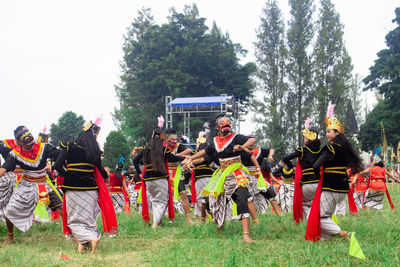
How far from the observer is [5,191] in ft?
27.7

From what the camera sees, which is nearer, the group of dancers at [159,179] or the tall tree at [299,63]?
the group of dancers at [159,179]

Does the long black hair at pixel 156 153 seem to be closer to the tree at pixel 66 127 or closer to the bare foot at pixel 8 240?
the bare foot at pixel 8 240

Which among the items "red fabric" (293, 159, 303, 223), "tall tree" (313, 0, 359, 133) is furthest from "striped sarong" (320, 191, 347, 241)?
"tall tree" (313, 0, 359, 133)

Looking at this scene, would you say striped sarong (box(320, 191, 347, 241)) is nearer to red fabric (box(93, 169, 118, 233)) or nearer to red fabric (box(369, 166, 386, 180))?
red fabric (box(93, 169, 118, 233))

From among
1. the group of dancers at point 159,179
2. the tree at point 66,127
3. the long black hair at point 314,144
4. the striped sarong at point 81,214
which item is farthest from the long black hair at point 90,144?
the tree at point 66,127

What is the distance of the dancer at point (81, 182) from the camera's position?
668 cm

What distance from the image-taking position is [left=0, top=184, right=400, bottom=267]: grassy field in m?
5.58

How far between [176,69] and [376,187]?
103ft

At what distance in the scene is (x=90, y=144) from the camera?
6758 millimetres

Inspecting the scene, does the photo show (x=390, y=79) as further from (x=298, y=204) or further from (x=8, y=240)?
(x=8, y=240)

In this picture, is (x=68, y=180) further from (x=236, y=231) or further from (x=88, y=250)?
(x=236, y=231)

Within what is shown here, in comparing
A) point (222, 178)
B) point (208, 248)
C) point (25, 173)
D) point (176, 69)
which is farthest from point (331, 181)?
point (176, 69)

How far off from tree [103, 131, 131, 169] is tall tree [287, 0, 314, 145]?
14.5 m

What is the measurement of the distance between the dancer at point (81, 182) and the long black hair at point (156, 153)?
206cm
